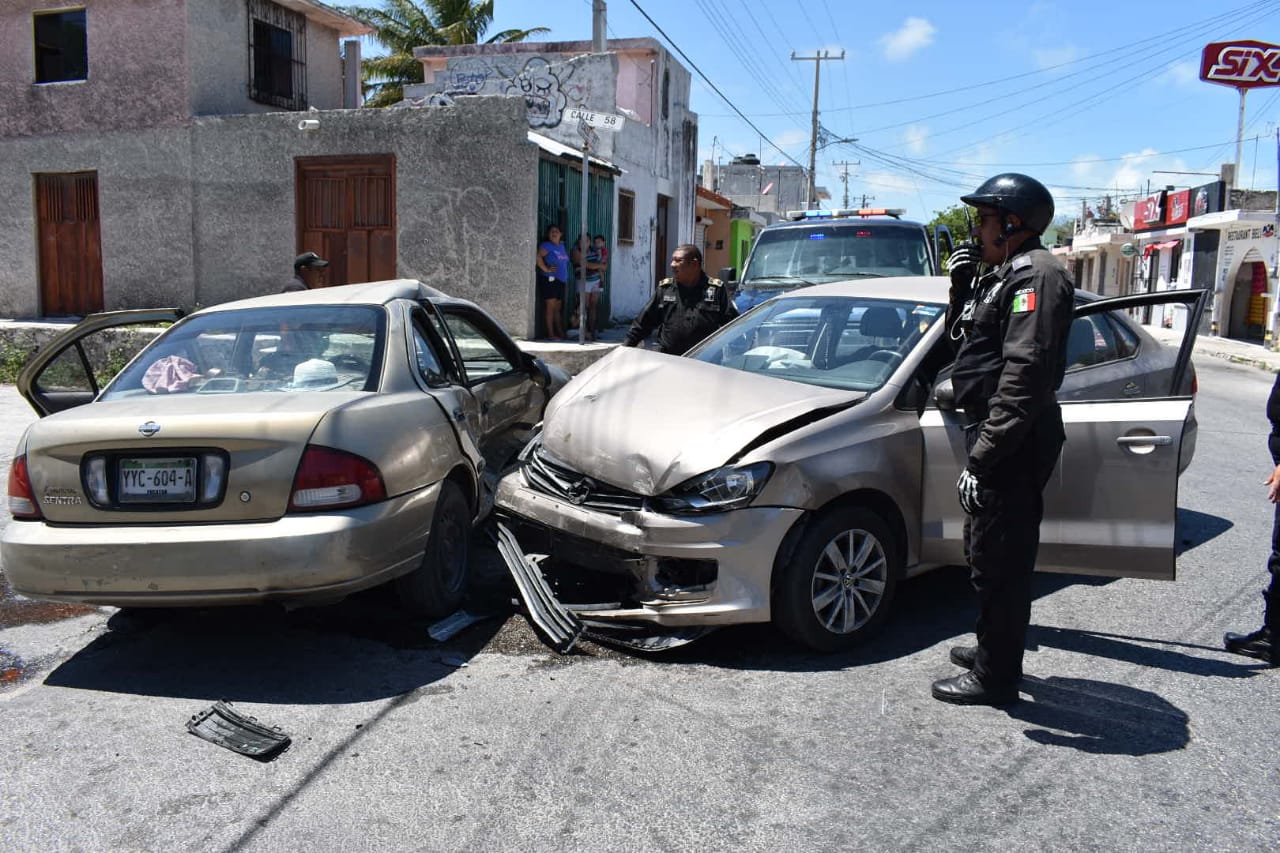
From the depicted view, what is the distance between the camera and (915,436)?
14.5ft

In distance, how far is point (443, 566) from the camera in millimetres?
4633

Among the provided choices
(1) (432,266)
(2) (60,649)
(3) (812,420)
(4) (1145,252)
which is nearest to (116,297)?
(1) (432,266)

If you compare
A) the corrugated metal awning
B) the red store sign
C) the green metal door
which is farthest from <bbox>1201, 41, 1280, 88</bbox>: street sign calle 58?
the corrugated metal awning

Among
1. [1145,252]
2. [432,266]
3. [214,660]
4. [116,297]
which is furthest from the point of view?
[1145,252]

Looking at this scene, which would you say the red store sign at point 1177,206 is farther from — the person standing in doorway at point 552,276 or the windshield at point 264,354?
the windshield at point 264,354

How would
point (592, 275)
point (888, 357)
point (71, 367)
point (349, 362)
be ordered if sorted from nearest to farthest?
point (349, 362) → point (888, 357) → point (71, 367) → point (592, 275)

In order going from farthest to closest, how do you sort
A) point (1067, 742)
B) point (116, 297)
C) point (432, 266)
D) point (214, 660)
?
point (116, 297) < point (432, 266) < point (214, 660) < point (1067, 742)

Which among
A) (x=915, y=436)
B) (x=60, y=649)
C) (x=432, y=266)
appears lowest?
(x=60, y=649)

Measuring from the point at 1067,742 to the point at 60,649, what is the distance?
4072 mm

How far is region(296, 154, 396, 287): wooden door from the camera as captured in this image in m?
15.6

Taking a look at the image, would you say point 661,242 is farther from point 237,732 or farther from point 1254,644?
point 237,732

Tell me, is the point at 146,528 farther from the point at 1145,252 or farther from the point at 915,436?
the point at 1145,252

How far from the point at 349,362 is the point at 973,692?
2.99m

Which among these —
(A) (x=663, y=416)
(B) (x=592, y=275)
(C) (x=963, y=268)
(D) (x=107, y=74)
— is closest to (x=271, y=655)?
(A) (x=663, y=416)
